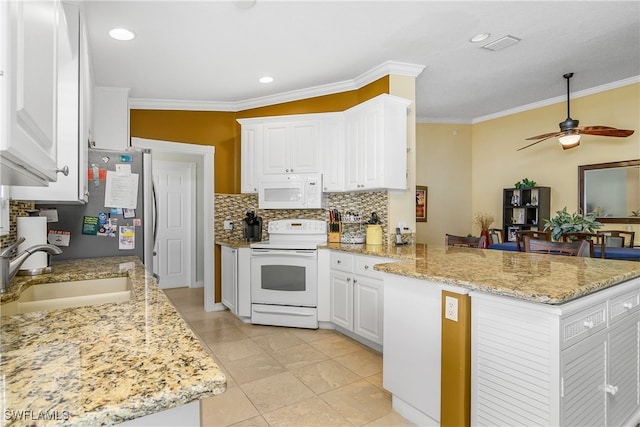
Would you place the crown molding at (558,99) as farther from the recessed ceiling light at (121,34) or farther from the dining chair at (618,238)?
the recessed ceiling light at (121,34)

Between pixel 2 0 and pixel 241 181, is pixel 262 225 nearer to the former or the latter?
pixel 241 181

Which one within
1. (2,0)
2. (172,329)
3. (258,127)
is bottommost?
(172,329)

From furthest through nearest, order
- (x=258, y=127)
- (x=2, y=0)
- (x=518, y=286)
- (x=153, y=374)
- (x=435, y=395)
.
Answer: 1. (x=258, y=127)
2. (x=435, y=395)
3. (x=518, y=286)
4. (x=153, y=374)
5. (x=2, y=0)

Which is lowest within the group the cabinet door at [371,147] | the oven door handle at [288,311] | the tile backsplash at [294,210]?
the oven door handle at [288,311]

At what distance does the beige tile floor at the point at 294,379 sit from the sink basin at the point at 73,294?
36.3 inches

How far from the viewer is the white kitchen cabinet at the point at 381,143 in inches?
131

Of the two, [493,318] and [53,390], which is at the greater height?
[53,390]

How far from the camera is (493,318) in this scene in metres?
1.58

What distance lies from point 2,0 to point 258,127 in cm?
365

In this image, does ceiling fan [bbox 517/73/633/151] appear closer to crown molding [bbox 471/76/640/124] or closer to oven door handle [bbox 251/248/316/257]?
crown molding [bbox 471/76/640/124]

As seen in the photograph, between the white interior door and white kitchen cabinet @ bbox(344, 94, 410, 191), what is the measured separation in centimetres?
336

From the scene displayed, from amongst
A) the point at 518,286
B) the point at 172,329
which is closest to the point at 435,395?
the point at 518,286

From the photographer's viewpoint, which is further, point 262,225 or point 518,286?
point 262,225

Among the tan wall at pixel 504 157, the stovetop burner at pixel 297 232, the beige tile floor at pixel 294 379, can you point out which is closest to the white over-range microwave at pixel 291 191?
the stovetop burner at pixel 297 232
